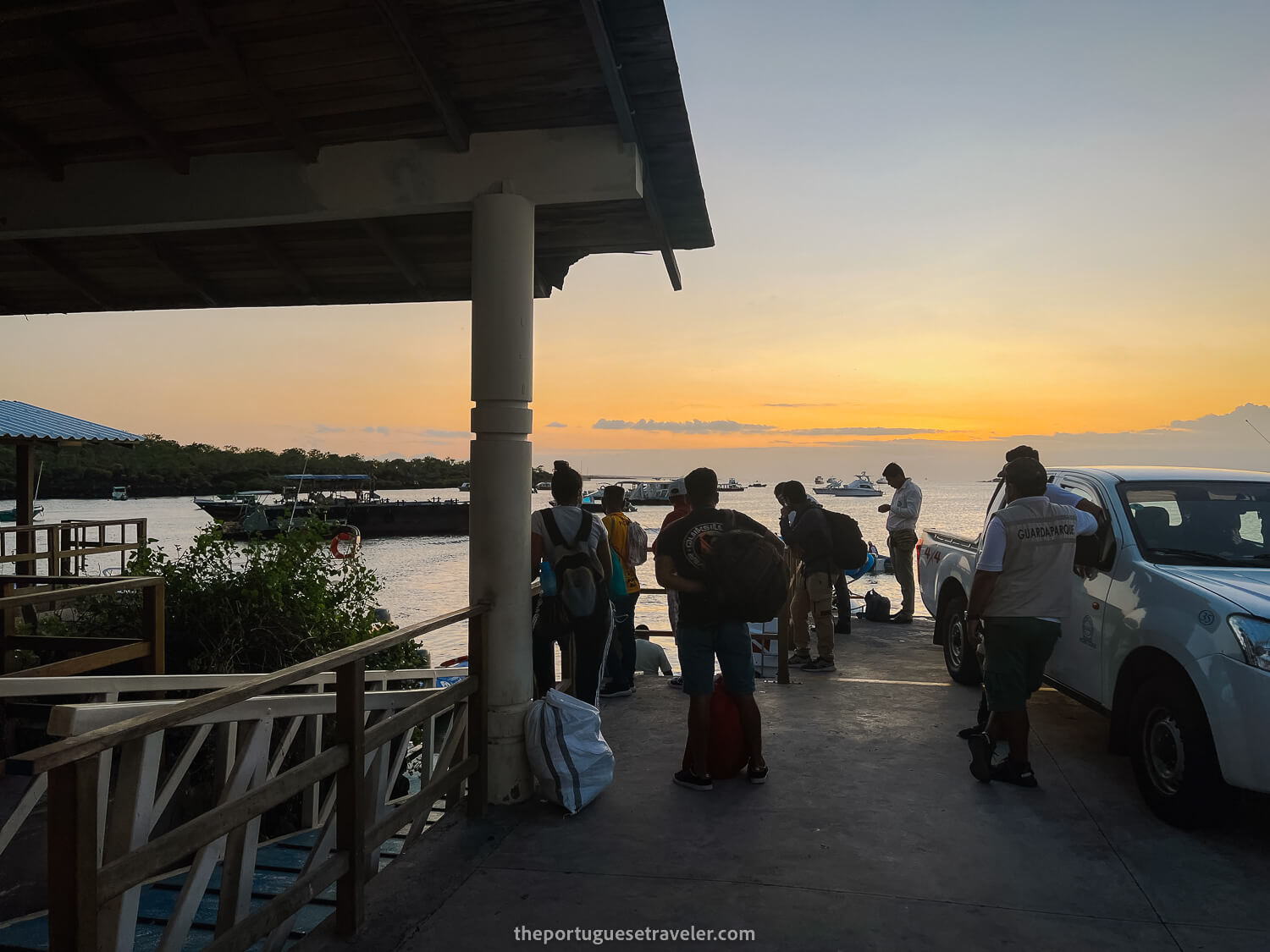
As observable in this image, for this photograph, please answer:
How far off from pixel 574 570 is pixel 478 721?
1174 mm

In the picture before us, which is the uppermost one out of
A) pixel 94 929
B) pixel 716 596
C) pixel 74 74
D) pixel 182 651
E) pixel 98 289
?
pixel 74 74

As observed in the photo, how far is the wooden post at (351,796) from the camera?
3.22 meters

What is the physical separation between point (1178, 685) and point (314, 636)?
26.3 feet

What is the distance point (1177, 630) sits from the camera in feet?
13.5

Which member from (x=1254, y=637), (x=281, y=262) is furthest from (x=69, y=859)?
(x=281, y=262)

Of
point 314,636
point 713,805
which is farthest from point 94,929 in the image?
point 314,636

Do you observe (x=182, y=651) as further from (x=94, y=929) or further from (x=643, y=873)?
(x=94, y=929)

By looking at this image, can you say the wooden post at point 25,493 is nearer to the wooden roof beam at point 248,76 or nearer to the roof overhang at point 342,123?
the roof overhang at point 342,123

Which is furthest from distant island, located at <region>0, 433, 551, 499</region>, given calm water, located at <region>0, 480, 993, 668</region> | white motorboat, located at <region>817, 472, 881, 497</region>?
white motorboat, located at <region>817, 472, 881, 497</region>

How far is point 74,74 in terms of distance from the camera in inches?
163

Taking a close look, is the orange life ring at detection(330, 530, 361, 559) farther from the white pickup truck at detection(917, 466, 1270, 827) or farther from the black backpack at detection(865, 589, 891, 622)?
the white pickup truck at detection(917, 466, 1270, 827)

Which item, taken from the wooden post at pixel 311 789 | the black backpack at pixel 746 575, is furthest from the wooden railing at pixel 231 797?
the wooden post at pixel 311 789

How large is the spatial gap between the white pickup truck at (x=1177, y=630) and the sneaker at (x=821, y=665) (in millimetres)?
2534

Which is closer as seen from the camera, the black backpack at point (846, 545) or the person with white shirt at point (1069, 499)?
the person with white shirt at point (1069, 499)
